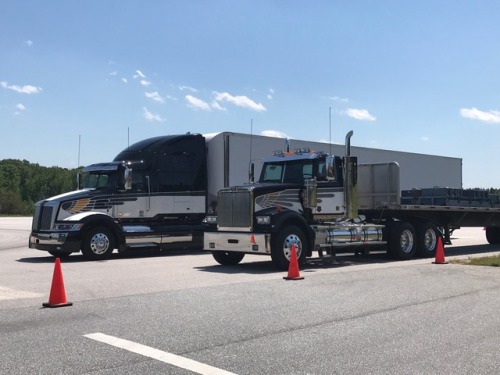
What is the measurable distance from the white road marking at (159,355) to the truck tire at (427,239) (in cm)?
1219

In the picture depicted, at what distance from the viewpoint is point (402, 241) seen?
52.6ft

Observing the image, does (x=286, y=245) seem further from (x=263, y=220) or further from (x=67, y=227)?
(x=67, y=227)

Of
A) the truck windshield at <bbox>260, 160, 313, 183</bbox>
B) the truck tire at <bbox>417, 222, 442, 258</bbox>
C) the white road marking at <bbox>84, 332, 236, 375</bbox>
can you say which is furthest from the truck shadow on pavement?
the white road marking at <bbox>84, 332, 236, 375</bbox>

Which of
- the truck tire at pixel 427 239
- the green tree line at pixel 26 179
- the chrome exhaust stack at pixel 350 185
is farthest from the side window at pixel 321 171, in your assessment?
the green tree line at pixel 26 179

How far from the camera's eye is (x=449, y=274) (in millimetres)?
11922

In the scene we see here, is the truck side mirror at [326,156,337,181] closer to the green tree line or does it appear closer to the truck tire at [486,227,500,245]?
the truck tire at [486,227,500,245]

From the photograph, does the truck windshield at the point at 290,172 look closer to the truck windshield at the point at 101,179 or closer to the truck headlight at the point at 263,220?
the truck headlight at the point at 263,220

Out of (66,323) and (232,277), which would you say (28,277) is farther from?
(66,323)

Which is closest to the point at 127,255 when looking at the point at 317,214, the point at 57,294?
the point at 317,214

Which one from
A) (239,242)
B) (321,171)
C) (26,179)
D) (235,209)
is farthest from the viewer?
(26,179)

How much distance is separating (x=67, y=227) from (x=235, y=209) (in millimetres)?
5201

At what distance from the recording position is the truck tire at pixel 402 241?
1577cm

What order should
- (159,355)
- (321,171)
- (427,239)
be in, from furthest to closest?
(427,239) → (321,171) → (159,355)

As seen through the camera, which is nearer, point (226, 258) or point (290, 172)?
point (290, 172)
